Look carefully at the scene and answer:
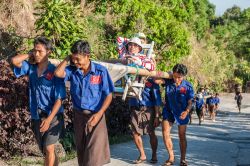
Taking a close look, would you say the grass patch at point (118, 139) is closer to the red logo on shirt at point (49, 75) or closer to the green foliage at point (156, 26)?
the green foliage at point (156, 26)

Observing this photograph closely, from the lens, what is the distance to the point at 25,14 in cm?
1237

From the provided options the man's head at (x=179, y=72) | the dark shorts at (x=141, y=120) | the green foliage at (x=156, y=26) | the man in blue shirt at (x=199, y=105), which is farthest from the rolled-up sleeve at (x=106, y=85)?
the man in blue shirt at (x=199, y=105)

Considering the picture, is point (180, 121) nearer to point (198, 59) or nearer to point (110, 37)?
point (110, 37)

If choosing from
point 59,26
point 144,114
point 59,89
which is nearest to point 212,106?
point 59,26

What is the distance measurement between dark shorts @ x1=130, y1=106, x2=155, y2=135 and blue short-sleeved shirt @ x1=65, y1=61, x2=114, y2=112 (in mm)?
2660

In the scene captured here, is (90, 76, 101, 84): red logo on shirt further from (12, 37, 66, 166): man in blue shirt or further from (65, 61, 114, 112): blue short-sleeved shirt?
(12, 37, 66, 166): man in blue shirt

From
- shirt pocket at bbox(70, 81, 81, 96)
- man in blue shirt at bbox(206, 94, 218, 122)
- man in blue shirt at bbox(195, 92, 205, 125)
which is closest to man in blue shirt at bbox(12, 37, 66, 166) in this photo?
shirt pocket at bbox(70, 81, 81, 96)

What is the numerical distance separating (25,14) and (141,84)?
19.6ft

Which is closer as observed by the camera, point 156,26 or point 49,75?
point 49,75

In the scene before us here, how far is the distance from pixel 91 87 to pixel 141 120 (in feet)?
9.19

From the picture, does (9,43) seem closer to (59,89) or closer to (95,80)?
(59,89)

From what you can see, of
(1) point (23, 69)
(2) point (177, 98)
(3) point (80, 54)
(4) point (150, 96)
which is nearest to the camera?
(3) point (80, 54)

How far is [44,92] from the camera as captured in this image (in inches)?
219

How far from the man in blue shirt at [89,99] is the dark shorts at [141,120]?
2.61 meters
